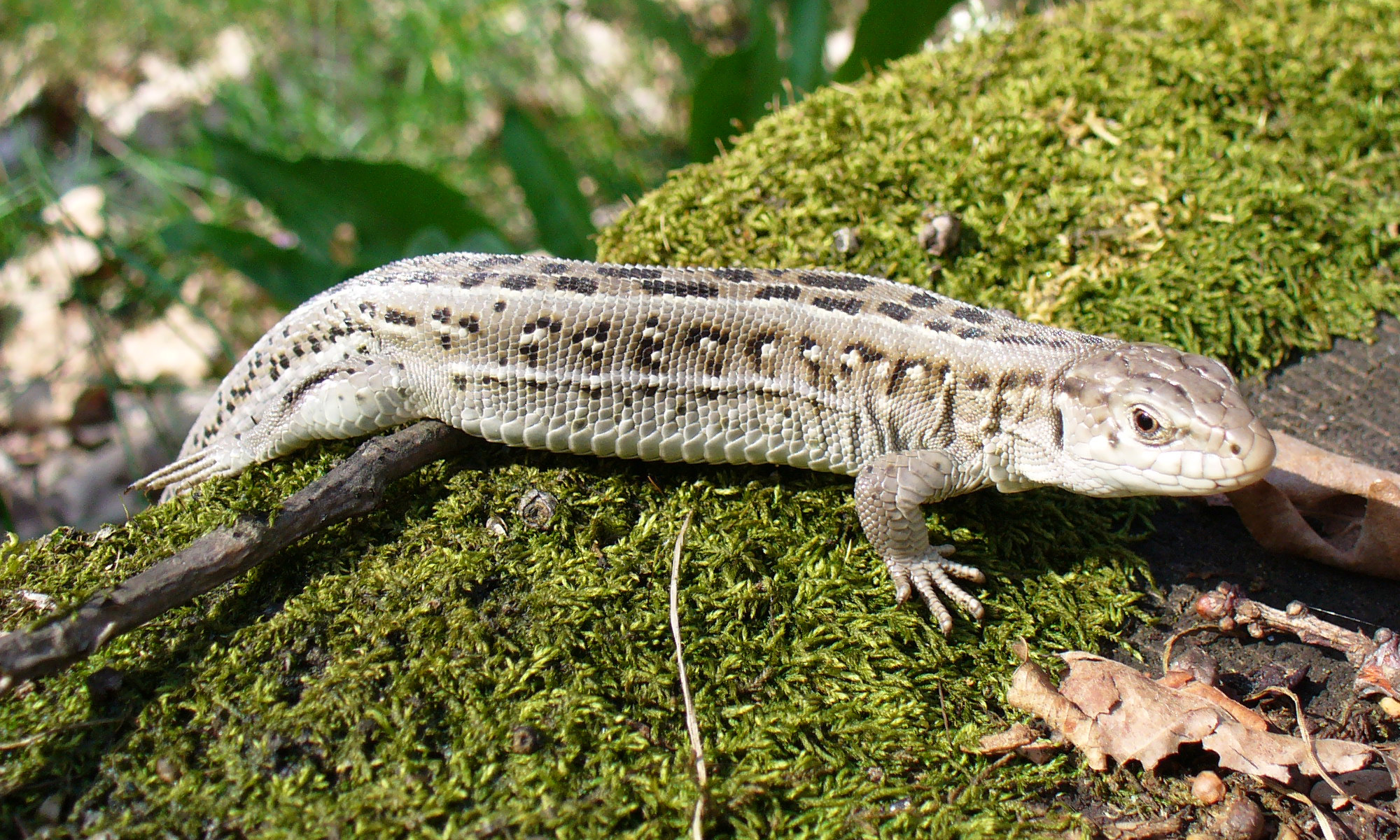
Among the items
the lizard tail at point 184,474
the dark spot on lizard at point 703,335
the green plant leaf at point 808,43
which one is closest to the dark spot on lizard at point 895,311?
the dark spot on lizard at point 703,335

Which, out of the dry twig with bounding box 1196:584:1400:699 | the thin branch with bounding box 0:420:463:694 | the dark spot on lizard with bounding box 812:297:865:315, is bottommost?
the dry twig with bounding box 1196:584:1400:699

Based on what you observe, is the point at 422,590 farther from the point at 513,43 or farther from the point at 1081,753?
the point at 513,43

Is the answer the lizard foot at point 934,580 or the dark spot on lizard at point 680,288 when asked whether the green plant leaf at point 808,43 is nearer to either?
the dark spot on lizard at point 680,288

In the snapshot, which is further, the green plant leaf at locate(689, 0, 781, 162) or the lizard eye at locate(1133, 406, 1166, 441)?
the green plant leaf at locate(689, 0, 781, 162)

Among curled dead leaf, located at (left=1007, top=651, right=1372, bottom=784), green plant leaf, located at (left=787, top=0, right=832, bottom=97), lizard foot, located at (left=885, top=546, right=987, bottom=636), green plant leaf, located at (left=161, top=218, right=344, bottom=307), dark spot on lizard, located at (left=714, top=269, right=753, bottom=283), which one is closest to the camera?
curled dead leaf, located at (left=1007, top=651, right=1372, bottom=784)

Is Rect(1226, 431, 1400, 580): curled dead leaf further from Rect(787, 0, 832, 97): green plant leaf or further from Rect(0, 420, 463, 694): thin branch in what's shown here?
Rect(787, 0, 832, 97): green plant leaf

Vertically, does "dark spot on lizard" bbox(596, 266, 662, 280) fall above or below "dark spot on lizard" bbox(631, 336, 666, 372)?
above

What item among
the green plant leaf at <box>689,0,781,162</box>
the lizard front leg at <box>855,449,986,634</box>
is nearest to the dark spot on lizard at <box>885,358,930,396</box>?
the lizard front leg at <box>855,449,986,634</box>

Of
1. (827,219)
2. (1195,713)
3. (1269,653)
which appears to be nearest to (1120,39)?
(827,219)
